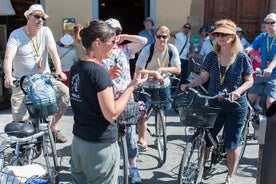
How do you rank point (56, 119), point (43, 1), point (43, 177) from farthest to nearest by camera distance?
point (43, 1) → point (56, 119) → point (43, 177)

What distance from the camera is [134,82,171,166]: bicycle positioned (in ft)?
15.3

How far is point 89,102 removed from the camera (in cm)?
275

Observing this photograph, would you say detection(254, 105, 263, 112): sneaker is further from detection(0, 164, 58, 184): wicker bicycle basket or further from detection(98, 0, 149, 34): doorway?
detection(98, 0, 149, 34): doorway

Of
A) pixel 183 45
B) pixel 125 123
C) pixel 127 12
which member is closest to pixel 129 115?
pixel 125 123

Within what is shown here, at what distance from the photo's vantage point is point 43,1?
8984 millimetres

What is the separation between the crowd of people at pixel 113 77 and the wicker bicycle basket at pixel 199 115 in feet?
0.81

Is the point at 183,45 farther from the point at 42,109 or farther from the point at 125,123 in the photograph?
the point at 42,109

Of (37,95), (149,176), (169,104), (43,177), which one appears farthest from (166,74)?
(43,177)

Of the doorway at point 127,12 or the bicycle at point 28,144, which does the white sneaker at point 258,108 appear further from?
the doorway at point 127,12

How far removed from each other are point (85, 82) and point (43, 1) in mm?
6819

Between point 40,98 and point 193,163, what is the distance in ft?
5.45

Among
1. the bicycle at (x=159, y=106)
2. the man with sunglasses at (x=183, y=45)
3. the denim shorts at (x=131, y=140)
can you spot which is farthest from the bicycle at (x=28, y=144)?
the man with sunglasses at (x=183, y=45)

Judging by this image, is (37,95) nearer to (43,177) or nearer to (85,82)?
(43,177)

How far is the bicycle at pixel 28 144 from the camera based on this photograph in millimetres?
3252
